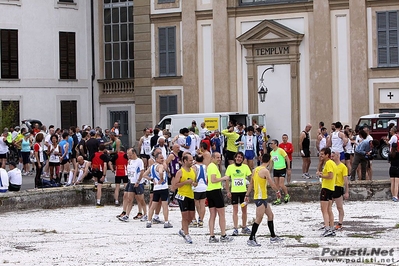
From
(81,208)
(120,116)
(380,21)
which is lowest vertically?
(81,208)

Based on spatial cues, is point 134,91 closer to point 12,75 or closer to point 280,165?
point 12,75

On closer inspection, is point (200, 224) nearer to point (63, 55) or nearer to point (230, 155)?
point (230, 155)

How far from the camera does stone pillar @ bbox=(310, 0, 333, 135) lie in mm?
38531

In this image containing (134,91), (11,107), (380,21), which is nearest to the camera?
(380,21)

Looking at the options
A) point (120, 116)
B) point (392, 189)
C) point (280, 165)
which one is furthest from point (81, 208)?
point (120, 116)

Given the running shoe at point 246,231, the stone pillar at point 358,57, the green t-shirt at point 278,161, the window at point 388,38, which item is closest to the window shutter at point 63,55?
the stone pillar at point 358,57

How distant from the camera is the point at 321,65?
38.7 m

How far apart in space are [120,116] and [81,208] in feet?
65.6

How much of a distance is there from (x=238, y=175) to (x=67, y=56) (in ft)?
86.0

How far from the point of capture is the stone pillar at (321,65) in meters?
38.5

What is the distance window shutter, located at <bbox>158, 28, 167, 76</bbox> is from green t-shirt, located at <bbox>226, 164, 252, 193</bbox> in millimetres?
24028

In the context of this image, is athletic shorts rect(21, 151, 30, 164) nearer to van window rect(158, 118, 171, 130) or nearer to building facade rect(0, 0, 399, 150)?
van window rect(158, 118, 171, 130)

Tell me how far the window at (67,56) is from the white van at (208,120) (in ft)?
23.3

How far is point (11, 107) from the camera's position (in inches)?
1604
